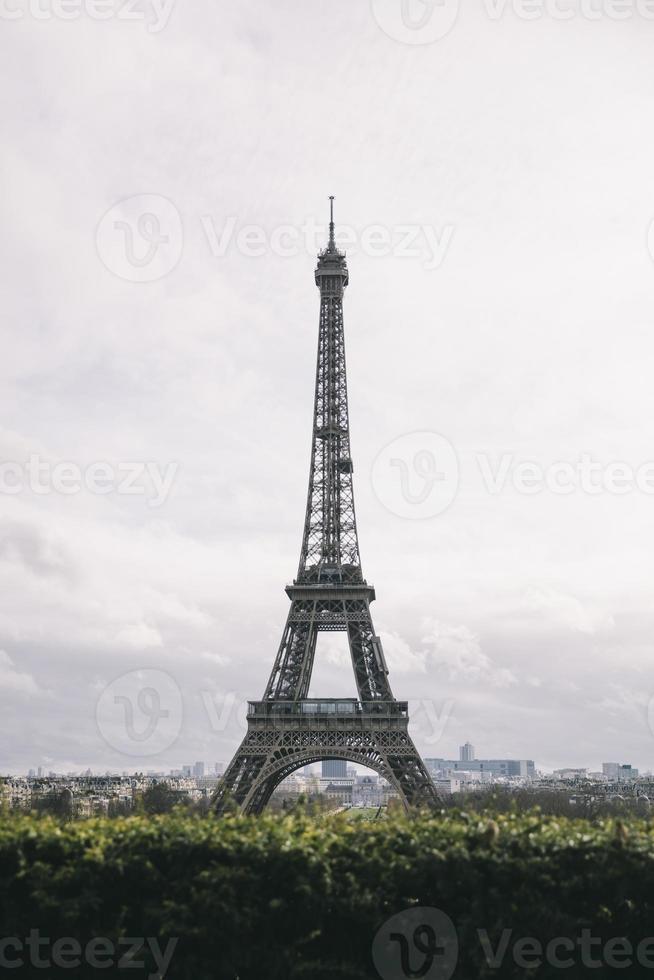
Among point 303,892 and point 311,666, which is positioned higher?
point 311,666

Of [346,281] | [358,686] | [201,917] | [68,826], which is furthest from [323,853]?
[346,281]

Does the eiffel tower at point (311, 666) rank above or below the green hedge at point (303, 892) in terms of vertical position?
above

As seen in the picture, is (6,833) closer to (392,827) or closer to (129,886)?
(129,886)

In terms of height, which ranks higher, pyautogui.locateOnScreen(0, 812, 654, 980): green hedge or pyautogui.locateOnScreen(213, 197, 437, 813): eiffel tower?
pyautogui.locateOnScreen(213, 197, 437, 813): eiffel tower

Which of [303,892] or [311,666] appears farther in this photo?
[311,666]

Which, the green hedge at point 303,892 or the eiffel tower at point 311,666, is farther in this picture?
the eiffel tower at point 311,666
